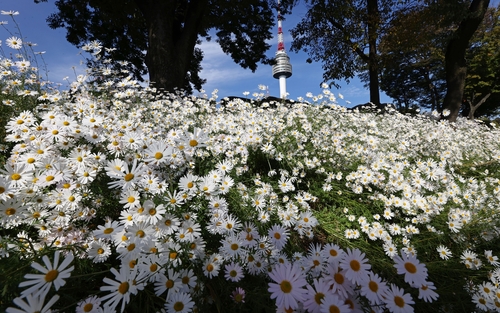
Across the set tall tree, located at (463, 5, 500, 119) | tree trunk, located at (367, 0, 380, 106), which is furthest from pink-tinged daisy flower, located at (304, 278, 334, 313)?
tall tree, located at (463, 5, 500, 119)

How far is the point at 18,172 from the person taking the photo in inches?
46.6

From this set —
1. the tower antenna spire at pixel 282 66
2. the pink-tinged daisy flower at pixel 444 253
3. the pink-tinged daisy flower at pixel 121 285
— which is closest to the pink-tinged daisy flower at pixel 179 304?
the pink-tinged daisy flower at pixel 121 285

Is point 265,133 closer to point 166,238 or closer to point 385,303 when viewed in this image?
point 166,238

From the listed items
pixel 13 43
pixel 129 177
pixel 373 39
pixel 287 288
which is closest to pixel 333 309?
pixel 287 288

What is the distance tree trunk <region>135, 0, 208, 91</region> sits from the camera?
621cm

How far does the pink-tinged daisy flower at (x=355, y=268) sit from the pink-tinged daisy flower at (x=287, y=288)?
0.47ft

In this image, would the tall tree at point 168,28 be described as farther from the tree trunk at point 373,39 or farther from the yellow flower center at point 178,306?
the yellow flower center at point 178,306

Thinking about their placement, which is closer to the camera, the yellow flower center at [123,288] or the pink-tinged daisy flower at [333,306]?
the pink-tinged daisy flower at [333,306]

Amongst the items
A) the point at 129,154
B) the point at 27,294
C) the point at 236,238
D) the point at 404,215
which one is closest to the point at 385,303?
the point at 236,238

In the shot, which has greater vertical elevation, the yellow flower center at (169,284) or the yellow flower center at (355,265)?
the yellow flower center at (355,265)

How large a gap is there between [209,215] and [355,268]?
38.0 inches

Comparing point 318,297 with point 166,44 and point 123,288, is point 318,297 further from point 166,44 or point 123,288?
point 166,44

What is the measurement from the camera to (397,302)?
729 mm

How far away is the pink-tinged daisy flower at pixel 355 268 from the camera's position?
2.33ft
